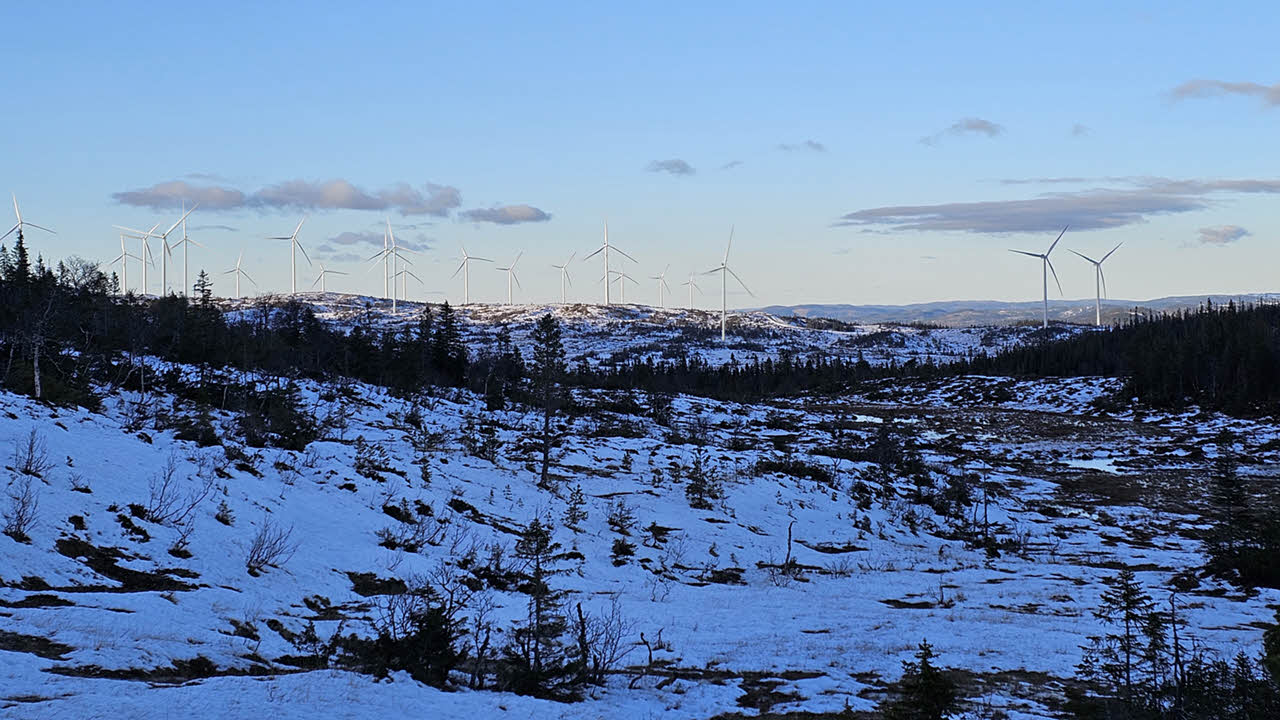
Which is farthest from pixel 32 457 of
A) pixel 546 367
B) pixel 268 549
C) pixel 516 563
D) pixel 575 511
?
pixel 546 367

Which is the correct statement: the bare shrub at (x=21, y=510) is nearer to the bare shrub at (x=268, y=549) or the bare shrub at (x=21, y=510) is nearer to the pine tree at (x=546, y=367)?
the bare shrub at (x=268, y=549)

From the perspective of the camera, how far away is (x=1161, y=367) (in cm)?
9662

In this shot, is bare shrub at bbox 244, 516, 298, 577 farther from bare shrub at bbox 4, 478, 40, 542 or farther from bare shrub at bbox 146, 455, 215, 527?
bare shrub at bbox 4, 478, 40, 542

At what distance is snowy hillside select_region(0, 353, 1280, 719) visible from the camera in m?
9.20

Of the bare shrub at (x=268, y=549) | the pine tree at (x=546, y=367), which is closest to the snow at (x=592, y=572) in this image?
the bare shrub at (x=268, y=549)

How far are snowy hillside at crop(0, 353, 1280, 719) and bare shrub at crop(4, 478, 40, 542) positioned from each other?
0.10 metres

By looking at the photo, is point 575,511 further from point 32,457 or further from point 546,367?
point 32,457

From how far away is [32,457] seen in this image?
49.6 feet

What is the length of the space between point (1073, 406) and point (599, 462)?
86277 mm

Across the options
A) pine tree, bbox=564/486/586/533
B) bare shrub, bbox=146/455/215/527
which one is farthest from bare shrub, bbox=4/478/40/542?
pine tree, bbox=564/486/586/533

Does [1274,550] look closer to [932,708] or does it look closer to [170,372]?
[932,708]

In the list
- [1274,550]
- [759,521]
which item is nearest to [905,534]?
[759,521]

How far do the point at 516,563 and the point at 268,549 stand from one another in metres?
5.76

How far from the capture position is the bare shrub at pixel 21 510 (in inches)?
478
